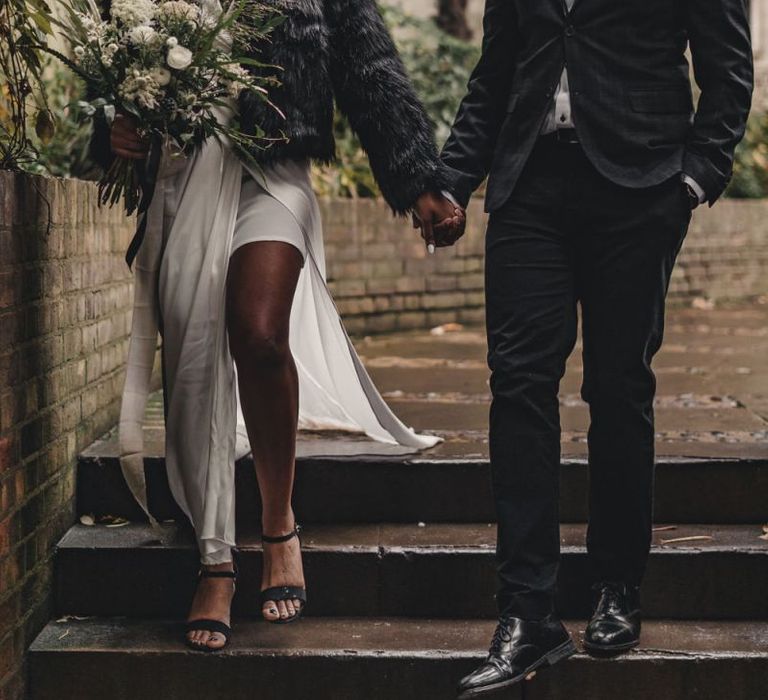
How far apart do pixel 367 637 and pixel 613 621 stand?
709 millimetres

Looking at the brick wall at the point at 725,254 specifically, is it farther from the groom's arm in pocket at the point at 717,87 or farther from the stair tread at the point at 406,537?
the groom's arm in pocket at the point at 717,87

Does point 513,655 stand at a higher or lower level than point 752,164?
lower

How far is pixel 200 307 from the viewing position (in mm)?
Answer: 3662

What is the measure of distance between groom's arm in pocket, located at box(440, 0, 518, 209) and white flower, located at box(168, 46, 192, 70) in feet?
2.68

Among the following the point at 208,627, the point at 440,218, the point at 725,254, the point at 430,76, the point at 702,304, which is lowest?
the point at 208,627

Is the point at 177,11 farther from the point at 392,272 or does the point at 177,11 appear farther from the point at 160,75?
the point at 392,272

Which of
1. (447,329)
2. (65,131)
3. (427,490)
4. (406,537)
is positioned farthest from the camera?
(447,329)

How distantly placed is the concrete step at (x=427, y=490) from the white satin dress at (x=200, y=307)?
0.44 meters

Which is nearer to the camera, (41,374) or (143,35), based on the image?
(143,35)

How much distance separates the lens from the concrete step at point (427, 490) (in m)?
4.20

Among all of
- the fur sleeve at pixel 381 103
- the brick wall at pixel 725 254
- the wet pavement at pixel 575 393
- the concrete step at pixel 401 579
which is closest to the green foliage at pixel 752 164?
the brick wall at pixel 725 254

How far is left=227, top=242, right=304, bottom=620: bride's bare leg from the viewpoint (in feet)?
11.6

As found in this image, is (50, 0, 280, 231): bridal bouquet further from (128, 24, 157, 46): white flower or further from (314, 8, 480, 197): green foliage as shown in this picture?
(314, 8, 480, 197): green foliage

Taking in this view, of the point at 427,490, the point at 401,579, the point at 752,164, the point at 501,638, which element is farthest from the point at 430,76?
the point at 501,638
